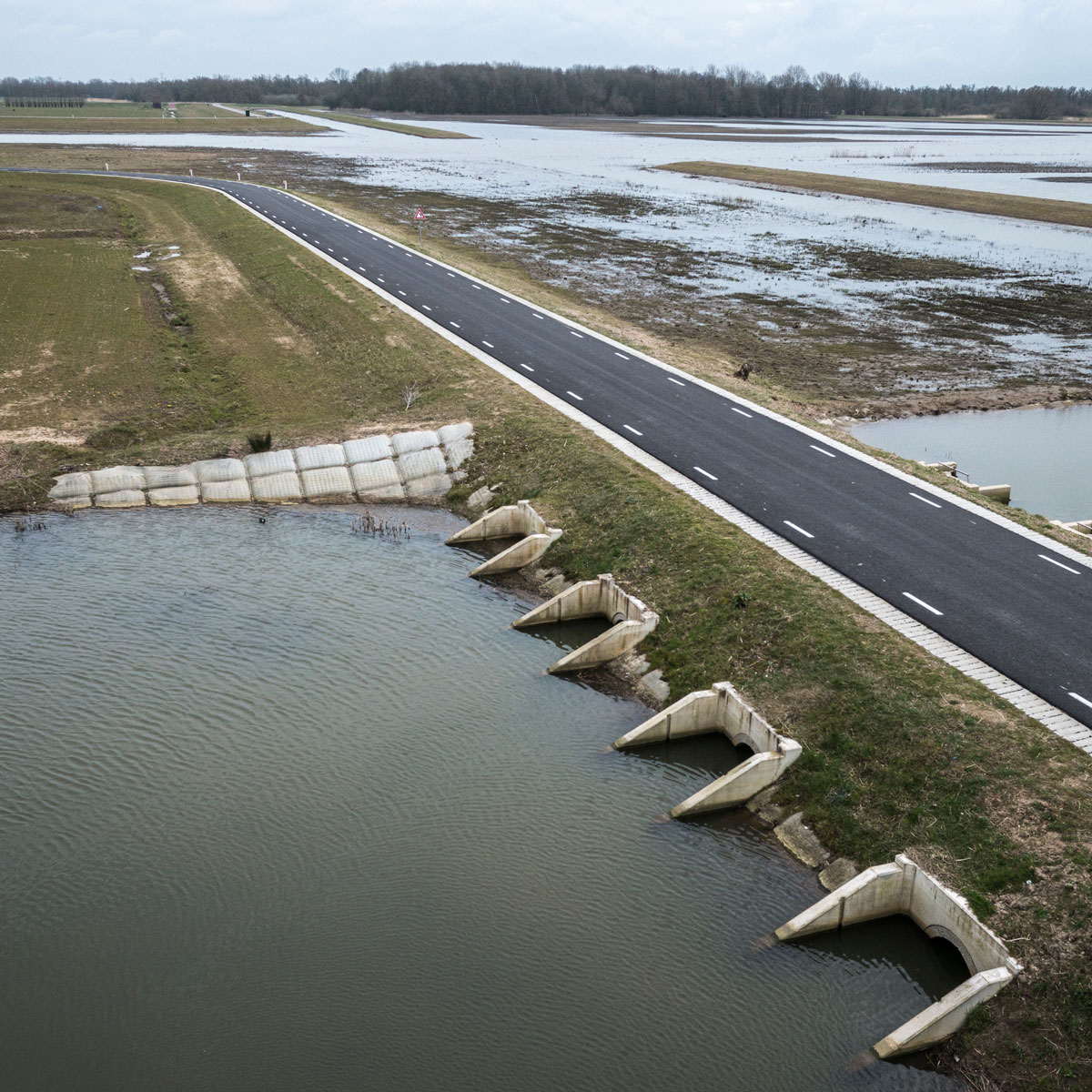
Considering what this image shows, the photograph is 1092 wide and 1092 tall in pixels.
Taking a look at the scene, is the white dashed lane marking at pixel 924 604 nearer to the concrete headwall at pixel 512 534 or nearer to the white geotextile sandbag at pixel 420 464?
the concrete headwall at pixel 512 534

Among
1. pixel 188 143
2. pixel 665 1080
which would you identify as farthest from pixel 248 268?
pixel 188 143

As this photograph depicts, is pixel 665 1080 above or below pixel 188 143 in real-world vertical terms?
below

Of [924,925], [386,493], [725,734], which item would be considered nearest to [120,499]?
[386,493]

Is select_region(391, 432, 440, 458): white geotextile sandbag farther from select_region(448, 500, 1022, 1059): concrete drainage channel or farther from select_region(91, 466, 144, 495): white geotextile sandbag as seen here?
select_region(448, 500, 1022, 1059): concrete drainage channel

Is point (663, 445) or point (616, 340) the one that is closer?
point (663, 445)

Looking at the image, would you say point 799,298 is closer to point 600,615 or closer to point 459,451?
point 459,451

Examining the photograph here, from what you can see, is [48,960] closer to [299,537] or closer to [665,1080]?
[665,1080]

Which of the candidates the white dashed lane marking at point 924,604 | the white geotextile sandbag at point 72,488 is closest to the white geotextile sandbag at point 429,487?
the white geotextile sandbag at point 72,488
